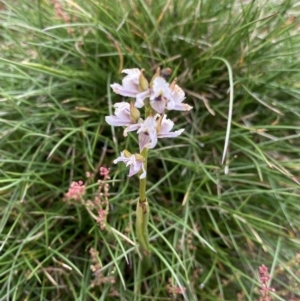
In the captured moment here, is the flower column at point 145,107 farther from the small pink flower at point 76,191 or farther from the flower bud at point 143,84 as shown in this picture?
the small pink flower at point 76,191

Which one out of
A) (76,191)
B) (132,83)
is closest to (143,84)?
(132,83)

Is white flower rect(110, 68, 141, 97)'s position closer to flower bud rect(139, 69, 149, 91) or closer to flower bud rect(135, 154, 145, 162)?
flower bud rect(139, 69, 149, 91)

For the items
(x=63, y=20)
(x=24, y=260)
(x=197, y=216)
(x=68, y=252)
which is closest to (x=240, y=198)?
(x=197, y=216)

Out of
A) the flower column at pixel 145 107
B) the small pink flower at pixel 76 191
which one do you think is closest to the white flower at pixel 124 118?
the flower column at pixel 145 107

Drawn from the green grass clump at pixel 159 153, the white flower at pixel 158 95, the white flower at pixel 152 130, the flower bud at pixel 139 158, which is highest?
the white flower at pixel 158 95

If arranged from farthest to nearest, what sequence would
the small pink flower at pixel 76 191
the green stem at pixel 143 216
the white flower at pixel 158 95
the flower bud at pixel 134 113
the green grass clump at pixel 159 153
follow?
1. the green grass clump at pixel 159 153
2. the small pink flower at pixel 76 191
3. the green stem at pixel 143 216
4. the flower bud at pixel 134 113
5. the white flower at pixel 158 95

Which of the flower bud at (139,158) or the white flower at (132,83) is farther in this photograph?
the flower bud at (139,158)

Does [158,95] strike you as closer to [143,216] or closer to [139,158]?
[139,158]
